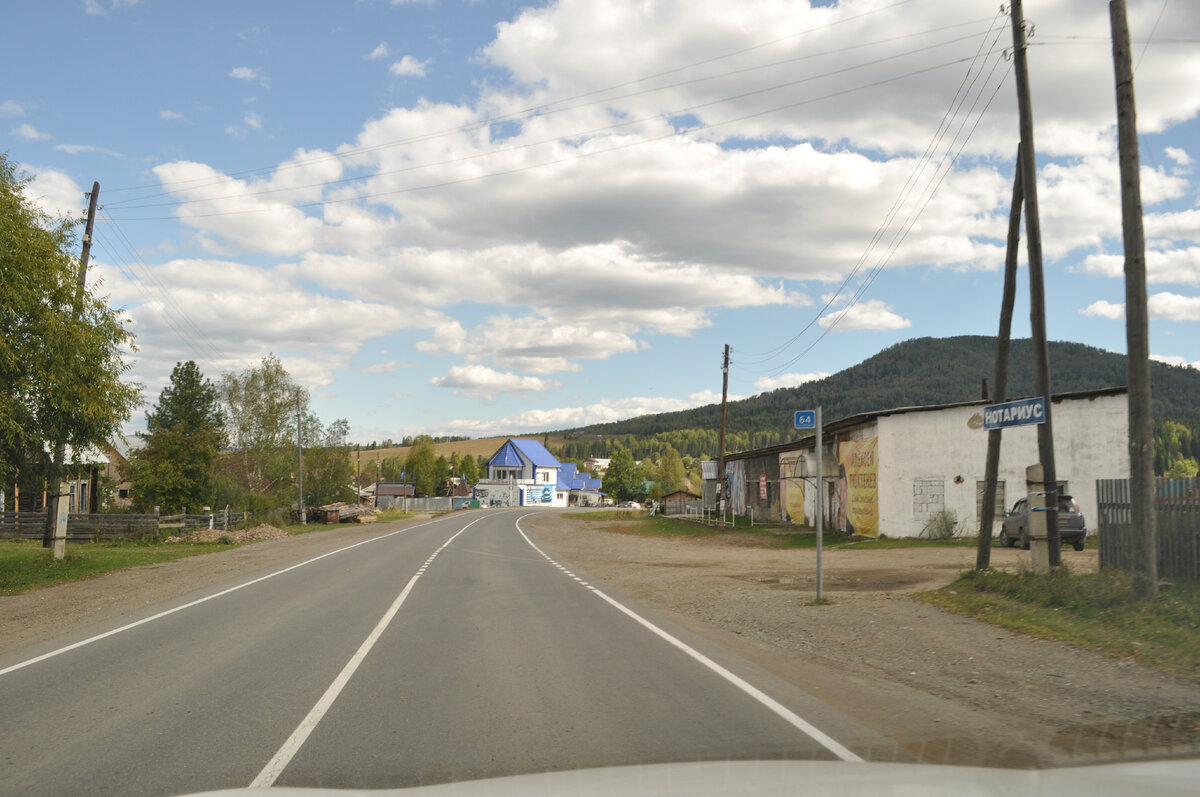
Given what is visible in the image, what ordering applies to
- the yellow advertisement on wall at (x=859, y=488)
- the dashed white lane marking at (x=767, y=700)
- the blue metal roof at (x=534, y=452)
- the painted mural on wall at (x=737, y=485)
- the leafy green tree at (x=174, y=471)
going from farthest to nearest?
→ the blue metal roof at (x=534, y=452) → the painted mural on wall at (x=737, y=485) → the leafy green tree at (x=174, y=471) → the yellow advertisement on wall at (x=859, y=488) → the dashed white lane marking at (x=767, y=700)

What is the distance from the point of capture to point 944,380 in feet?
409

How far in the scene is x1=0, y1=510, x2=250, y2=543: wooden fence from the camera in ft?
123

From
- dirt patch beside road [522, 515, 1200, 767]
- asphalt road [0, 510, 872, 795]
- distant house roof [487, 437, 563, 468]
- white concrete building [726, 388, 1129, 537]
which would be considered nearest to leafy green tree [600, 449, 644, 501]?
distant house roof [487, 437, 563, 468]

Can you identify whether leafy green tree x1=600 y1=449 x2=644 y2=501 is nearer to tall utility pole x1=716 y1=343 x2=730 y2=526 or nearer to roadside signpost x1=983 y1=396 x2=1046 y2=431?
tall utility pole x1=716 y1=343 x2=730 y2=526

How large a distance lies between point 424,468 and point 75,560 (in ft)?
369

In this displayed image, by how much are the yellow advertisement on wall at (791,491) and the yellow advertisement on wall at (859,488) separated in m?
6.24

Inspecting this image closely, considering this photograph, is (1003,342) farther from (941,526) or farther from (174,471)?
(174,471)

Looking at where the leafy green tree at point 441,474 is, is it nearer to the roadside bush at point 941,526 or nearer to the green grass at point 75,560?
the green grass at point 75,560

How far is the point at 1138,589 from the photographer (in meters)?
11.7

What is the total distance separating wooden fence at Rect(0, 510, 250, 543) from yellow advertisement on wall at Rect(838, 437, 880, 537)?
29.1 meters

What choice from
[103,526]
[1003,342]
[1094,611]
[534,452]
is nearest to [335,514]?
[103,526]

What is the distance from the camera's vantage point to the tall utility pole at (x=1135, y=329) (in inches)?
464

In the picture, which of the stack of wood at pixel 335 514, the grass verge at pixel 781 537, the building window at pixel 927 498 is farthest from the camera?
the stack of wood at pixel 335 514

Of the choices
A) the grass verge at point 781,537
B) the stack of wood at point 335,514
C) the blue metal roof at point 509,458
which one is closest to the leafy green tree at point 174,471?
the stack of wood at point 335,514
